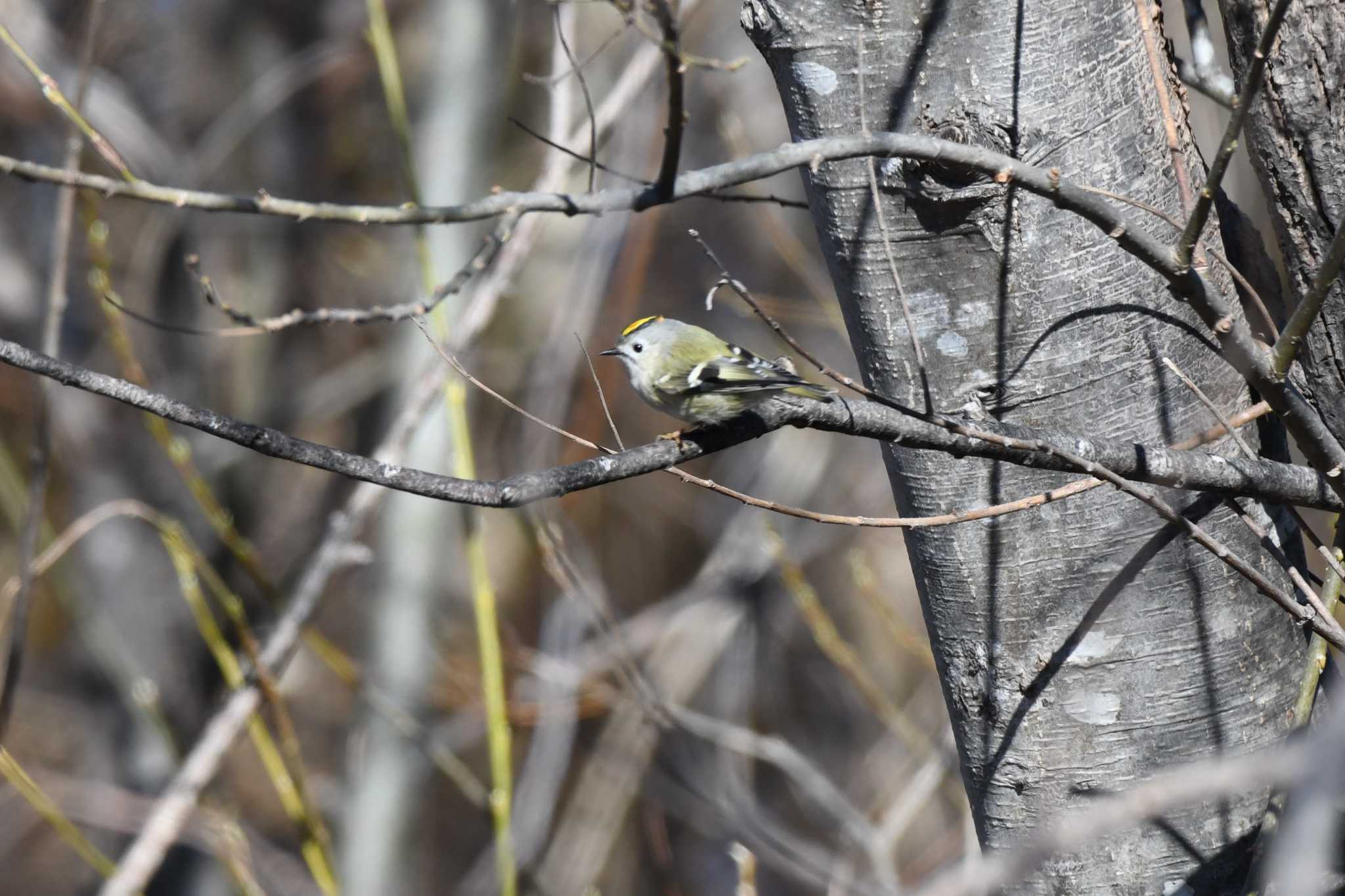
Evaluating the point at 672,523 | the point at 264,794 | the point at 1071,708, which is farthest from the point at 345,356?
the point at 1071,708

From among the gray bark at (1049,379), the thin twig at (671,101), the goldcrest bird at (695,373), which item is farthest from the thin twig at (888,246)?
the goldcrest bird at (695,373)

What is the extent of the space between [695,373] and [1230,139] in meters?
1.26

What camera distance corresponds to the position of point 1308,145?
130 cm

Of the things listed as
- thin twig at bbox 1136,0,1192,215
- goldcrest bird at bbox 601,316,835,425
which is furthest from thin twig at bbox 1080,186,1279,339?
goldcrest bird at bbox 601,316,835,425

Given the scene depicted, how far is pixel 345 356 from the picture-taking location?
7016 mm

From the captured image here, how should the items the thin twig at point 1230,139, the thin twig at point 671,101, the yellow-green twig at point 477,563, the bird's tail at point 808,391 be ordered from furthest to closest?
the yellow-green twig at point 477,563
the bird's tail at point 808,391
the thin twig at point 1230,139
the thin twig at point 671,101

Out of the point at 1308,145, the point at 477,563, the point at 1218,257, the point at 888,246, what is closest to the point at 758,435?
the point at 888,246

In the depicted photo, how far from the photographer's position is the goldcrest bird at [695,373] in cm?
186

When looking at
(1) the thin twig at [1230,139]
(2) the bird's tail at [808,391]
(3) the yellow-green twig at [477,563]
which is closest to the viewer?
(1) the thin twig at [1230,139]

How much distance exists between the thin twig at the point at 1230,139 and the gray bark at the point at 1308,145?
0.39 metres

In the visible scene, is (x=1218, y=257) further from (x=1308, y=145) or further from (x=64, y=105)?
(x=64, y=105)

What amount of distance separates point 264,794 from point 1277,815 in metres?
7.06

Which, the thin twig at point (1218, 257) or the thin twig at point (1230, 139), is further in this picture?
the thin twig at point (1218, 257)

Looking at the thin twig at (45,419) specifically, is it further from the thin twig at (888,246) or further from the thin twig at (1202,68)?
the thin twig at (1202,68)
